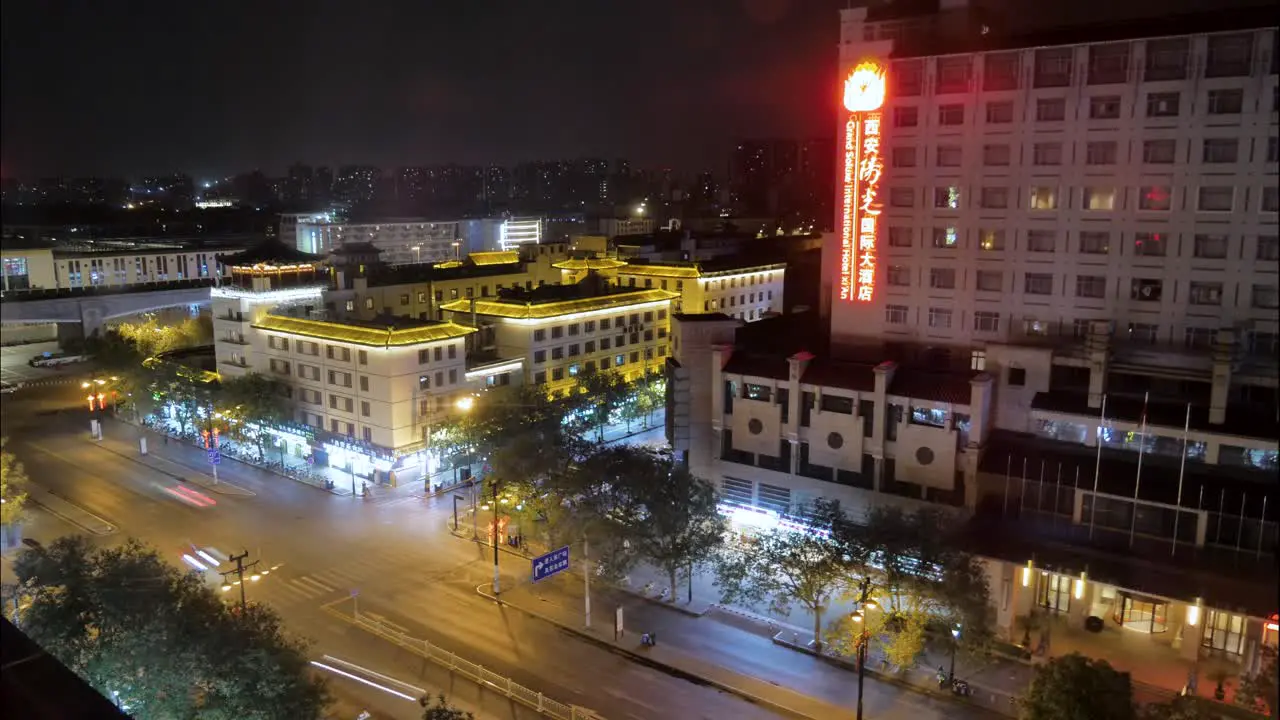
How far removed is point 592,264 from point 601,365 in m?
5.11

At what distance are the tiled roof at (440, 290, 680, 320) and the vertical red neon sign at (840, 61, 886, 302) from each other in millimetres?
6959

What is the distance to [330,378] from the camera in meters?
15.2

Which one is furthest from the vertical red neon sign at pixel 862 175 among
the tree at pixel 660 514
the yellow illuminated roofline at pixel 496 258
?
the yellow illuminated roofline at pixel 496 258

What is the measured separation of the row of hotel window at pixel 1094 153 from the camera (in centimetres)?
862

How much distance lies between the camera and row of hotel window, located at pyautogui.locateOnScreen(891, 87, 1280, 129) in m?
8.93

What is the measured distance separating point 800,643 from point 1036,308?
5107 millimetres

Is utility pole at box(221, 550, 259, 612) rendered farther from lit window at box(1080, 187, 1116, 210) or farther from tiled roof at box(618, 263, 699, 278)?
tiled roof at box(618, 263, 699, 278)

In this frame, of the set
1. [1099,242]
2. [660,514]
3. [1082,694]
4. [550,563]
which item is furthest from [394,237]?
[1082,694]

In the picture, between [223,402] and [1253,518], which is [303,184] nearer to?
[223,402]

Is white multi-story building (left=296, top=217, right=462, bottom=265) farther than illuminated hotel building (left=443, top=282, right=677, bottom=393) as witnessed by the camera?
Yes

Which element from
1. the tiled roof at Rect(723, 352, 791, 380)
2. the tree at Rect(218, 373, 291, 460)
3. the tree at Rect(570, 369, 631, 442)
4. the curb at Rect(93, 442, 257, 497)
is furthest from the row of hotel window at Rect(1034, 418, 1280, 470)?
the tree at Rect(218, 373, 291, 460)

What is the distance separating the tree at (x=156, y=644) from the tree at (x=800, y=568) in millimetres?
4729

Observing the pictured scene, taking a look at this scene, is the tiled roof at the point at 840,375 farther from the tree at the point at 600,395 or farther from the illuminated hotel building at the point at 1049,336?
the tree at the point at 600,395

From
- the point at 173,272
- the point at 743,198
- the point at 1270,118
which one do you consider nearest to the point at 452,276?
the point at 173,272
